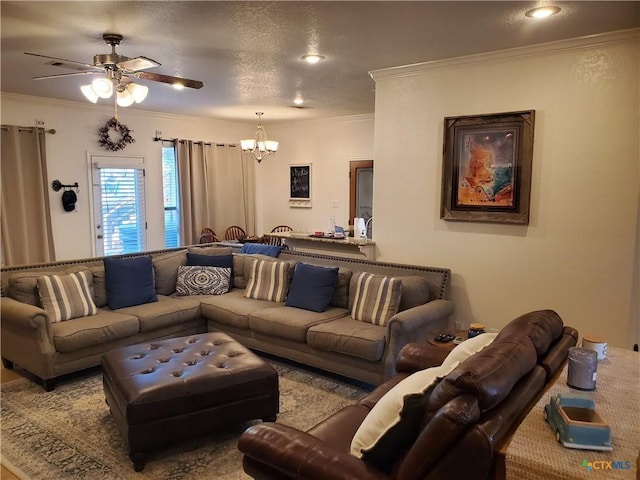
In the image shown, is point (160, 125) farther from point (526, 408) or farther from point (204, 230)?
point (526, 408)

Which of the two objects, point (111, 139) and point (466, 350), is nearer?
point (466, 350)

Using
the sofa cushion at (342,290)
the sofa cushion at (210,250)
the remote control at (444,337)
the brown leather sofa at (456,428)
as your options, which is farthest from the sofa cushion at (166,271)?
the brown leather sofa at (456,428)

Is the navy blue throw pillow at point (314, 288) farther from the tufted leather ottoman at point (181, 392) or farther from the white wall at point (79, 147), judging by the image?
the white wall at point (79, 147)

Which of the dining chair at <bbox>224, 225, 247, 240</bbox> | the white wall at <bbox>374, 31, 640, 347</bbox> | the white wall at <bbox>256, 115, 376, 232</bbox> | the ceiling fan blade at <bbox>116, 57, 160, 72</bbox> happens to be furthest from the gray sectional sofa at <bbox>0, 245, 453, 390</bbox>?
the dining chair at <bbox>224, 225, 247, 240</bbox>

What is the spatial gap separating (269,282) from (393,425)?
298cm

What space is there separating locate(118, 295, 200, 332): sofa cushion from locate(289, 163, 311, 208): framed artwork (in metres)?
4.11

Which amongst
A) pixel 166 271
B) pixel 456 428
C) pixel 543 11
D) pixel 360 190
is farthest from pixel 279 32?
pixel 360 190

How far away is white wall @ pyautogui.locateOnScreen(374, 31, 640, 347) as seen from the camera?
3.41 meters

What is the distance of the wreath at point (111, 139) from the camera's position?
21.2 ft

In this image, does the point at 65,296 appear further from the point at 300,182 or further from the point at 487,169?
the point at 300,182

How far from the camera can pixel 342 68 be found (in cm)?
433

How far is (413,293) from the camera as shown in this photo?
3848 millimetres

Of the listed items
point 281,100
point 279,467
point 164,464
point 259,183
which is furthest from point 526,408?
point 259,183

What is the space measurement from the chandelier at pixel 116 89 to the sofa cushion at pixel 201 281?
1.85m
